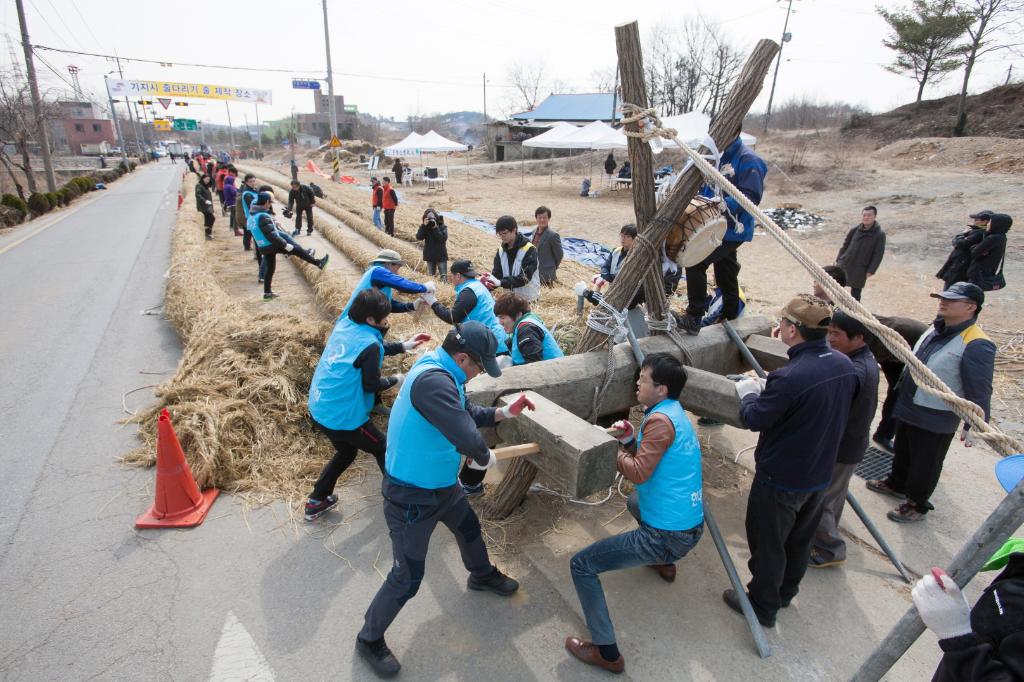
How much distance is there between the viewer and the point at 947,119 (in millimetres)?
29609

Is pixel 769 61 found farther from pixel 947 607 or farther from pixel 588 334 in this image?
pixel 947 607

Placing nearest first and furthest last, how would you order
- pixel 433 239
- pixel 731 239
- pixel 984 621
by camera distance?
pixel 984 621 < pixel 731 239 < pixel 433 239

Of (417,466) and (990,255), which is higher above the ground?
Answer: (990,255)

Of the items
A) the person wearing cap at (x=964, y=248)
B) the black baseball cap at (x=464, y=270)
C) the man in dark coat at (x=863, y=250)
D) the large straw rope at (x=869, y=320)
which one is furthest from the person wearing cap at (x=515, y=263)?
the person wearing cap at (x=964, y=248)

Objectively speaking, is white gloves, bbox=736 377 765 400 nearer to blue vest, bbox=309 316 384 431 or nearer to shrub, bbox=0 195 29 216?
blue vest, bbox=309 316 384 431

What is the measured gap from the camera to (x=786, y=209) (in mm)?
18672

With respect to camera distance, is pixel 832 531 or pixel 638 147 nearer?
pixel 638 147

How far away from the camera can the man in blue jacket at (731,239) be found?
3.81 metres

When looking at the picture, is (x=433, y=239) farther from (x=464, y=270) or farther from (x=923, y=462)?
(x=923, y=462)

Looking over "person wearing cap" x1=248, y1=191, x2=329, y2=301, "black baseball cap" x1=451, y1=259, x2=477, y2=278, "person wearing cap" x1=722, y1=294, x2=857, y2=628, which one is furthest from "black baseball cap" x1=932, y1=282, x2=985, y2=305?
"person wearing cap" x1=248, y1=191, x2=329, y2=301

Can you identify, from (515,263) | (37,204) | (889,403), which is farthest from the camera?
(37,204)

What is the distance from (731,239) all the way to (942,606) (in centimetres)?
278

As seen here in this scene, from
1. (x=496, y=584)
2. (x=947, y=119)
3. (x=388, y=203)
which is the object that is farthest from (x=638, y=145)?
(x=947, y=119)

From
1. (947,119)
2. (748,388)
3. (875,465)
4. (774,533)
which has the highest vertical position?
(947,119)
